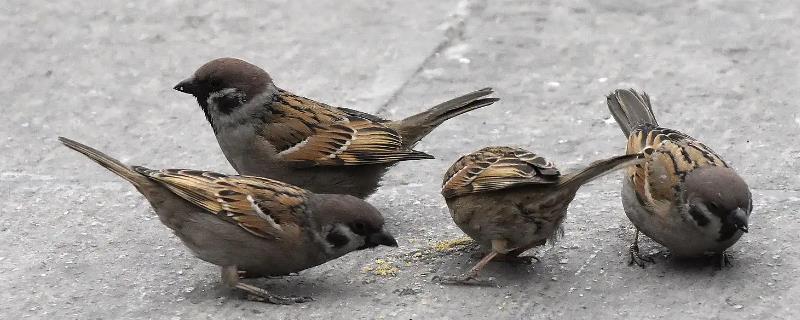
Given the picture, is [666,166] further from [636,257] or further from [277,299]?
[277,299]

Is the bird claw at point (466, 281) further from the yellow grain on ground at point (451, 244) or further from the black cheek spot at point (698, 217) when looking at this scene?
the black cheek spot at point (698, 217)

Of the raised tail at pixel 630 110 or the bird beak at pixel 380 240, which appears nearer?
the bird beak at pixel 380 240

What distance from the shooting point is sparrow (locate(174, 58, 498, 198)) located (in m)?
5.16

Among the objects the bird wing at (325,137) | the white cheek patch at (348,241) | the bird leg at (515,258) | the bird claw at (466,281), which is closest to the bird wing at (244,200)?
the white cheek patch at (348,241)

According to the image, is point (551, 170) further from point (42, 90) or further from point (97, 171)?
point (42, 90)

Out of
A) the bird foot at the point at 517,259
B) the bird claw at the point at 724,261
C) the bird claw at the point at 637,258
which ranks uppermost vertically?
the bird foot at the point at 517,259

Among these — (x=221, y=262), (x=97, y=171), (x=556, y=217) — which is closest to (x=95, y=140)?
(x=97, y=171)

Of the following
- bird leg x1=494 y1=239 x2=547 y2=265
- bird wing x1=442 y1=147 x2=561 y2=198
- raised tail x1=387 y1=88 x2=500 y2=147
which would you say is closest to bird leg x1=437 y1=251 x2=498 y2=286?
bird leg x1=494 y1=239 x2=547 y2=265

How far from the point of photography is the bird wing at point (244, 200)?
4391 millimetres

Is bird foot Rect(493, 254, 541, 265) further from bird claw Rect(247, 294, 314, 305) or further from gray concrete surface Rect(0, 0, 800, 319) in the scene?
bird claw Rect(247, 294, 314, 305)

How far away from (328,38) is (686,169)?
3.15 m

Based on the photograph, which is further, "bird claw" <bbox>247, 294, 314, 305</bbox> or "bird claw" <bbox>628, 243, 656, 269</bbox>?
"bird claw" <bbox>628, 243, 656, 269</bbox>

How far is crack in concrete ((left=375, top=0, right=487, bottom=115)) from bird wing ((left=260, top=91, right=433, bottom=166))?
0.86 meters

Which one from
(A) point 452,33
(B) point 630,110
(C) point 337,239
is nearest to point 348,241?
(C) point 337,239
